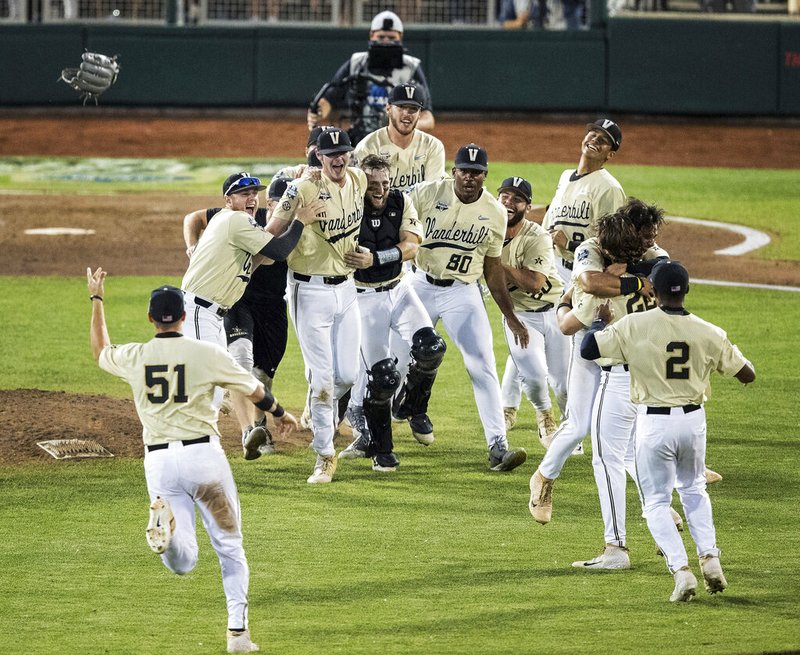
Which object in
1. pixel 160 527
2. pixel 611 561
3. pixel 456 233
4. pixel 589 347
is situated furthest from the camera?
pixel 456 233

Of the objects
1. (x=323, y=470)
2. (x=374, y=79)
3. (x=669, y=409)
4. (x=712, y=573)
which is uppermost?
(x=374, y=79)

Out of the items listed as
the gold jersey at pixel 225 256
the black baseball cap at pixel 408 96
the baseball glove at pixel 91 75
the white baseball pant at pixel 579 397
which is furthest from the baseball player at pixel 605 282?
the baseball glove at pixel 91 75

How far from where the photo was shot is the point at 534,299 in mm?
10055

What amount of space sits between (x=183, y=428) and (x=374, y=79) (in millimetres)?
7578

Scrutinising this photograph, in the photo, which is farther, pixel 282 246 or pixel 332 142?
pixel 332 142

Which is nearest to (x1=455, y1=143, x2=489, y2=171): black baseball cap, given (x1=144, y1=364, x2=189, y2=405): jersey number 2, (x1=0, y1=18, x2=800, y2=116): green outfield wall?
(x1=144, y1=364, x2=189, y2=405): jersey number 2

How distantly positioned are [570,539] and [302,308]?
7.61 ft

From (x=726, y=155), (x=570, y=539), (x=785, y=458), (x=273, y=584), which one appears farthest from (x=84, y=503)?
(x=726, y=155)

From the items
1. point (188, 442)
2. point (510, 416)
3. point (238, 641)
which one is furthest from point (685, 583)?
point (510, 416)

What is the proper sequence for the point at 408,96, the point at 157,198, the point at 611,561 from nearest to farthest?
the point at 611,561 < the point at 408,96 < the point at 157,198

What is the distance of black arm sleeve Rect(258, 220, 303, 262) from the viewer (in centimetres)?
859

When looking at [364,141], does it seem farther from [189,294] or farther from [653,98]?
[653,98]

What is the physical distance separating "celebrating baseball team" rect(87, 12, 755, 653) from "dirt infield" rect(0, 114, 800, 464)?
120cm

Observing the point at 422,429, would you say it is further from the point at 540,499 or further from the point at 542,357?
the point at 540,499
